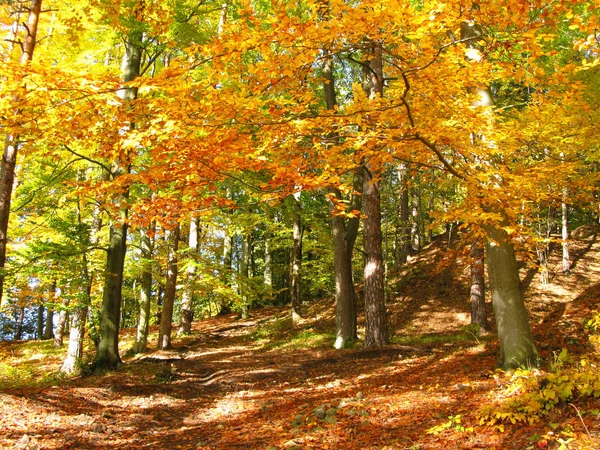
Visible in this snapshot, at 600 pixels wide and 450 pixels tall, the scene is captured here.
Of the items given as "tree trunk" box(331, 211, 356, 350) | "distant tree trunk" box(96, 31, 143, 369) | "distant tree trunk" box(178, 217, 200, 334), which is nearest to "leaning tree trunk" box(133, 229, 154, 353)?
"distant tree trunk" box(178, 217, 200, 334)

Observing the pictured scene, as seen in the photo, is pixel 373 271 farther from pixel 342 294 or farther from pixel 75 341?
pixel 75 341

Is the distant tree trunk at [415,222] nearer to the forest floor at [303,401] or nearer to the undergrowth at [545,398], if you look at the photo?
the forest floor at [303,401]

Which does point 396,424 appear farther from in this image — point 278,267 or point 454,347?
point 278,267

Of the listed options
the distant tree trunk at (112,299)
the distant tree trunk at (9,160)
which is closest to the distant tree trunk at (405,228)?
the distant tree trunk at (112,299)

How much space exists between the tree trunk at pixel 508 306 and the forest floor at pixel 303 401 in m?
0.34

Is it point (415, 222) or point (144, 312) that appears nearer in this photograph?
point (144, 312)

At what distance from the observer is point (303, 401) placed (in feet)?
22.4

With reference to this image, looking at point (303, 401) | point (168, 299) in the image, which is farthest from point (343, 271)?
point (303, 401)


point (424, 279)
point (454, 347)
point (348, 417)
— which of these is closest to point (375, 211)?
point (454, 347)

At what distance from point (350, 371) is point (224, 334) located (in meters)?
11.0

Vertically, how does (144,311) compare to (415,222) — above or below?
below

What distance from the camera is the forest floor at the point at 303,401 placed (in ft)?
14.4

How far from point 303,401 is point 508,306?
11.5ft

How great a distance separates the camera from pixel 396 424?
4.98m
